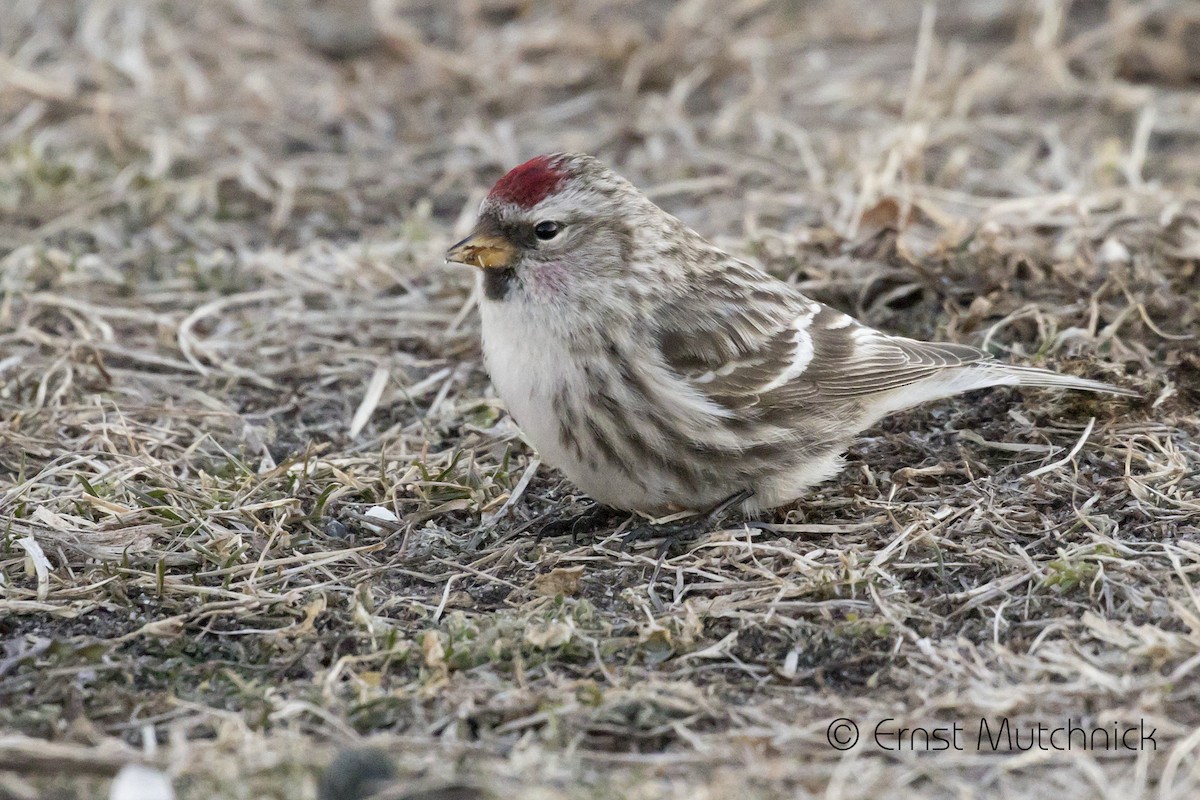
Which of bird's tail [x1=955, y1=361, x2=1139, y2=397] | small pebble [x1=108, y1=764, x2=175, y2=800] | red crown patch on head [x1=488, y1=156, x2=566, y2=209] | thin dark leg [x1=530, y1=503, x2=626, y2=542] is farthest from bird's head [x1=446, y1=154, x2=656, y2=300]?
small pebble [x1=108, y1=764, x2=175, y2=800]

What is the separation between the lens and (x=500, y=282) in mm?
4004

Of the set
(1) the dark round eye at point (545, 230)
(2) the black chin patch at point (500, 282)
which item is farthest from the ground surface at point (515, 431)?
(1) the dark round eye at point (545, 230)

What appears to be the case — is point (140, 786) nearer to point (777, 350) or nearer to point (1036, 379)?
point (777, 350)

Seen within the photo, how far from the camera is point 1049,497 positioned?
3979mm

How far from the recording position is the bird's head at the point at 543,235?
13.1ft

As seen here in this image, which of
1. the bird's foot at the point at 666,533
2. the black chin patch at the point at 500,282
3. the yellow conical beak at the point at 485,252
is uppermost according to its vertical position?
the yellow conical beak at the point at 485,252

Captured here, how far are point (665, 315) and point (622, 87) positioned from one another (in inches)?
136

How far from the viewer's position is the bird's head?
3.98 meters

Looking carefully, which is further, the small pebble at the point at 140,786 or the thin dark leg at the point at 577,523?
the thin dark leg at the point at 577,523

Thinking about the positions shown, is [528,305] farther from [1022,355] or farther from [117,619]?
[1022,355]

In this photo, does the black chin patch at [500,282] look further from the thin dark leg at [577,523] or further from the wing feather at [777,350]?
the thin dark leg at [577,523]

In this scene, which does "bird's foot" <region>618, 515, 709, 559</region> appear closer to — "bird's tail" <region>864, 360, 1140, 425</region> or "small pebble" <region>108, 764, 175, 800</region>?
"bird's tail" <region>864, 360, 1140, 425</region>

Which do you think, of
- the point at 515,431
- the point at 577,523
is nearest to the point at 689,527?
the point at 577,523

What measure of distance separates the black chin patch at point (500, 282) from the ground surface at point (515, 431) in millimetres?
590
